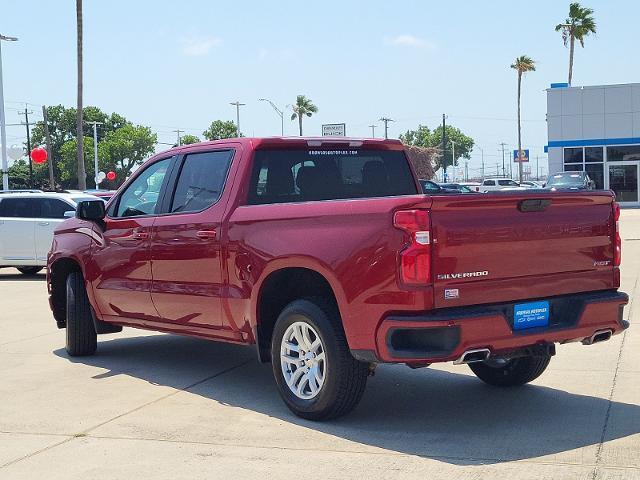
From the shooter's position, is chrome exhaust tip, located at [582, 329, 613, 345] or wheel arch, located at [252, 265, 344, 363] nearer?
chrome exhaust tip, located at [582, 329, 613, 345]

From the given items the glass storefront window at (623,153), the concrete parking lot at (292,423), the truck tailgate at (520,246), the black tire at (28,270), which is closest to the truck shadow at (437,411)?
the concrete parking lot at (292,423)

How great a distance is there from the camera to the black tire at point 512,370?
7.14 meters

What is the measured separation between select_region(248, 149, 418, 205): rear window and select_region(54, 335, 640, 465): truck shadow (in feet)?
5.15

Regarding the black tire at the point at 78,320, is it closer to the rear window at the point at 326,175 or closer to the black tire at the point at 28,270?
the rear window at the point at 326,175

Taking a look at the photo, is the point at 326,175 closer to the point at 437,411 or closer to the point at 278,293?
the point at 278,293

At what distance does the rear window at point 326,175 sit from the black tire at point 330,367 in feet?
3.81

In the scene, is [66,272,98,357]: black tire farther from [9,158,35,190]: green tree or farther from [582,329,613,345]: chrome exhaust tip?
[9,158,35,190]: green tree

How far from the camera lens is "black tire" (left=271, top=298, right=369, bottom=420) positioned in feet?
19.6

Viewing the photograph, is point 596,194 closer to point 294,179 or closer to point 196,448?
point 294,179

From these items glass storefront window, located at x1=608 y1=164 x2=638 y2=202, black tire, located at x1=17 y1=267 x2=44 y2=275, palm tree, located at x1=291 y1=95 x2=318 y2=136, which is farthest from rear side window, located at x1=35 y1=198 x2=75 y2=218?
palm tree, located at x1=291 y1=95 x2=318 y2=136

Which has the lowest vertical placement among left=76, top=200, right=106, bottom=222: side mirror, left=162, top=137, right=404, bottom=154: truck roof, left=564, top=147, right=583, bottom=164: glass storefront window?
left=76, top=200, right=106, bottom=222: side mirror

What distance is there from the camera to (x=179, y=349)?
31.3 feet

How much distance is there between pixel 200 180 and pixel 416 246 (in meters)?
2.58

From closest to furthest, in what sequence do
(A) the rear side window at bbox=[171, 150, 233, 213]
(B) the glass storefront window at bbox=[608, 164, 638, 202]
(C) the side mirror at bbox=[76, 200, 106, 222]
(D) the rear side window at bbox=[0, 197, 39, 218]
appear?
(A) the rear side window at bbox=[171, 150, 233, 213] → (C) the side mirror at bbox=[76, 200, 106, 222] → (D) the rear side window at bbox=[0, 197, 39, 218] → (B) the glass storefront window at bbox=[608, 164, 638, 202]
